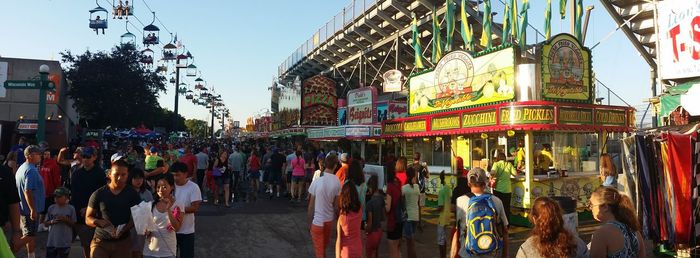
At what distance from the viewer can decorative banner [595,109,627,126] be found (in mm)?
11219

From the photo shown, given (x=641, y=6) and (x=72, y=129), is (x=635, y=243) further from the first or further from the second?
(x=72, y=129)

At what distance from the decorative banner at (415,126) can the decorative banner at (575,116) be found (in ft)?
14.1

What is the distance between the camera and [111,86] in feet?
100

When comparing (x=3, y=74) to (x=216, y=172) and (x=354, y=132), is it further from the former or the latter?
(x=354, y=132)

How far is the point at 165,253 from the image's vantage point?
4.59 metres

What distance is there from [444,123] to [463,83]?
1390 mm

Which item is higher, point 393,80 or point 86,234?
point 393,80

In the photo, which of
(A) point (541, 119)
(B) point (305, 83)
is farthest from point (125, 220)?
(B) point (305, 83)

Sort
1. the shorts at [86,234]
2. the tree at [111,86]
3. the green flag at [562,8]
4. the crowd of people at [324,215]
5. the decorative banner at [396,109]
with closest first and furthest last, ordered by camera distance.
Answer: the crowd of people at [324,215] → the shorts at [86,234] → the green flag at [562,8] → the decorative banner at [396,109] → the tree at [111,86]

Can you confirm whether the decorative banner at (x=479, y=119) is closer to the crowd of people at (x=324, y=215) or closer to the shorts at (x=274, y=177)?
the crowd of people at (x=324, y=215)

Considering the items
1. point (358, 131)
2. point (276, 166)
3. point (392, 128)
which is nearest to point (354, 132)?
point (358, 131)

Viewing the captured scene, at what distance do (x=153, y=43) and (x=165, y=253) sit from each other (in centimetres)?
1622

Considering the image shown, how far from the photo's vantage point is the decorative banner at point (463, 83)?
469 inches

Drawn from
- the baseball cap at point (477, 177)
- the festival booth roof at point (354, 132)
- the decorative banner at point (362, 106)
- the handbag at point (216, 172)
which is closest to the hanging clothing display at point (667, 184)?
the baseball cap at point (477, 177)
